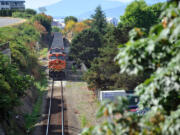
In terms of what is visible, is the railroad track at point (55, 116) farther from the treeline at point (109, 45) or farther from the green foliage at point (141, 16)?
the green foliage at point (141, 16)

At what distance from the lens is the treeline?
24.6 meters

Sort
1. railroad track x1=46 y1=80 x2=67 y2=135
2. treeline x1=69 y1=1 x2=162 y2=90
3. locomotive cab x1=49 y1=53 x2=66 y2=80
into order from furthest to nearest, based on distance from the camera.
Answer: locomotive cab x1=49 y1=53 x2=66 y2=80 → treeline x1=69 y1=1 x2=162 y2=90 → railroad track x1=46 y1=80 x2=67 y2=135

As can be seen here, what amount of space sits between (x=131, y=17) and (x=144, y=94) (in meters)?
44.8

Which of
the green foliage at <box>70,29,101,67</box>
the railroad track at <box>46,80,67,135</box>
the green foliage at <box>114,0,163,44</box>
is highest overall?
the green foliage at <box>114,0,163,44</box>

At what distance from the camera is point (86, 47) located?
44.0m

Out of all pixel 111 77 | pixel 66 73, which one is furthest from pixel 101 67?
pixel 66 73

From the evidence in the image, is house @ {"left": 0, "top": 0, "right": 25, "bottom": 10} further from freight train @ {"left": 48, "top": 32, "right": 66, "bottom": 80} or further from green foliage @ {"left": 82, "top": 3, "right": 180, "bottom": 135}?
green foliage @ {"left": 82, "top": 3, "right": 180, "bottom": 135}

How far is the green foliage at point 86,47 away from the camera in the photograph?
43250 millimetres

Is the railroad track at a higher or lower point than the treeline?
lower

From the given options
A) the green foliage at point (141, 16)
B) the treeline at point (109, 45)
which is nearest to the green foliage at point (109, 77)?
A: the treeline at point (109, 45)

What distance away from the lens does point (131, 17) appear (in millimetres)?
49219

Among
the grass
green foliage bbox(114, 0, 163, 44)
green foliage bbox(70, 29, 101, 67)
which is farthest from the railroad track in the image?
green foliage bbox(114, 0, 163, 44)

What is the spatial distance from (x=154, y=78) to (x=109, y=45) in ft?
77.1

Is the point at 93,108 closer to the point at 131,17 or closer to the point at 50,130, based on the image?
the point at 50,130
